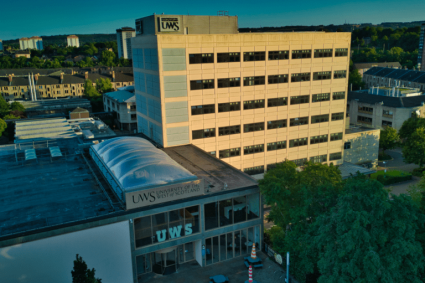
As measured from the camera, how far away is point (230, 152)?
5578cm

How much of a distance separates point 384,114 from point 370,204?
2883 inches

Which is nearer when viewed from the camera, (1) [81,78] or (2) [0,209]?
(2) [0,209]

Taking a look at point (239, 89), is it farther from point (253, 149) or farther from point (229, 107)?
point (253, 149)

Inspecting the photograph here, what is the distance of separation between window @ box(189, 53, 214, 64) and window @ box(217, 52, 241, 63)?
1.28 m

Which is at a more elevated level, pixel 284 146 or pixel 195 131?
pixel 195 131

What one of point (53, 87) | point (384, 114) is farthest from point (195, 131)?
point (53, 87)

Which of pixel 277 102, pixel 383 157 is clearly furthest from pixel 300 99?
pixel 383 157

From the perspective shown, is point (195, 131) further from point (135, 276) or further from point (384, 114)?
point (384, 114)

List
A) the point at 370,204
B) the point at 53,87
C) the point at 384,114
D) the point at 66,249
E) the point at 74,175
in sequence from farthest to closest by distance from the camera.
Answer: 1. the point at 53,87
2. the point at 384,114
3. the point at 74,175
4. the point at 66,249
5. the point at 370,204

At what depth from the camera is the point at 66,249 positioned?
99.1 feet

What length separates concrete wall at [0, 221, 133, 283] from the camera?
93.6 feet

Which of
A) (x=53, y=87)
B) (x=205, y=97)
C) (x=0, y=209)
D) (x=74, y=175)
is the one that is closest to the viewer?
(x=0, y=209)

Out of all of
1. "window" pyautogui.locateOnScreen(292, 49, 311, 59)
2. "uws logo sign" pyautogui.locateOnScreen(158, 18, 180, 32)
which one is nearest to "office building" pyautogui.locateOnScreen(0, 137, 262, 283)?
"uws logo sign" pyautogui.locateOnScreen(158, 18, 180, 32)

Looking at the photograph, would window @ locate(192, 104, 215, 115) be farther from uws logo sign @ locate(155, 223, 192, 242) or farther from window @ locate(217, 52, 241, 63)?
uws logo sign @ locate(155, 223, 192, 242)
